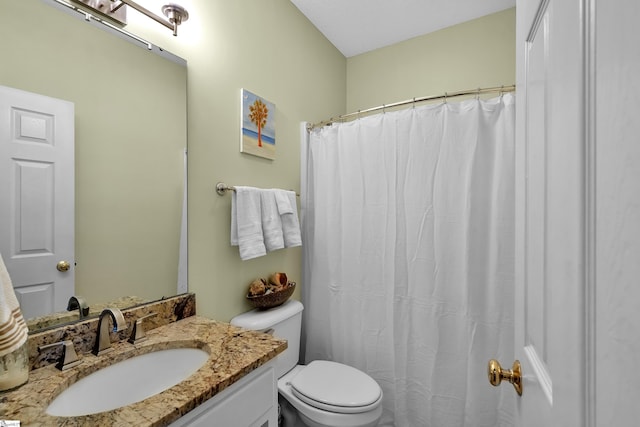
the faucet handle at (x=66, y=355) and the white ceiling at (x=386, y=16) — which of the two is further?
the white ceiling at (x=386, y=16)

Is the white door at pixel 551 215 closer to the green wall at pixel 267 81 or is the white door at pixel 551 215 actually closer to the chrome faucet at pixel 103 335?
the chrome faucet at pixel 103 335

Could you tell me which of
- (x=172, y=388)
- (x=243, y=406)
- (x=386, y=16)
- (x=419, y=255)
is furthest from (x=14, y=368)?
(x=386, y=16)

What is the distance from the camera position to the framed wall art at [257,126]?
1553 mm

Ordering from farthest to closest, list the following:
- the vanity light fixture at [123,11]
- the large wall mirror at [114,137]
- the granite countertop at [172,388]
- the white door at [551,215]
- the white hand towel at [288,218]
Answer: the white hand towel at [288,218]
the vanity light fixture at [123,11]
the large wall mirror at [114,137]
the granite countertop at [172,388]
the white door at [551,215]

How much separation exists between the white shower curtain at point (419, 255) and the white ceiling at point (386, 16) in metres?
0.77

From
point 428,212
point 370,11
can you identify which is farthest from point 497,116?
point 370,11

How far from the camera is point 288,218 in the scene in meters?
1.72

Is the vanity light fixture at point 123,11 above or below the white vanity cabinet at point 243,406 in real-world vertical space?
above

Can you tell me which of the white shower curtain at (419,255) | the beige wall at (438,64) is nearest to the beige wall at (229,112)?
the white shower curtain at (419,255)

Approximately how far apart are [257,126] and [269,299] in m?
0.94

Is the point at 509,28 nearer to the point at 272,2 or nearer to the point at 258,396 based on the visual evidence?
the point at 272,2

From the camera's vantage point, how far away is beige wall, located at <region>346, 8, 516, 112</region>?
193cm

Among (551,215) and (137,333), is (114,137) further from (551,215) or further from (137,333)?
(551,215)

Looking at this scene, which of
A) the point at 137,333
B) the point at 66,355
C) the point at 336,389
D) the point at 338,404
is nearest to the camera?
the point at 66,355
